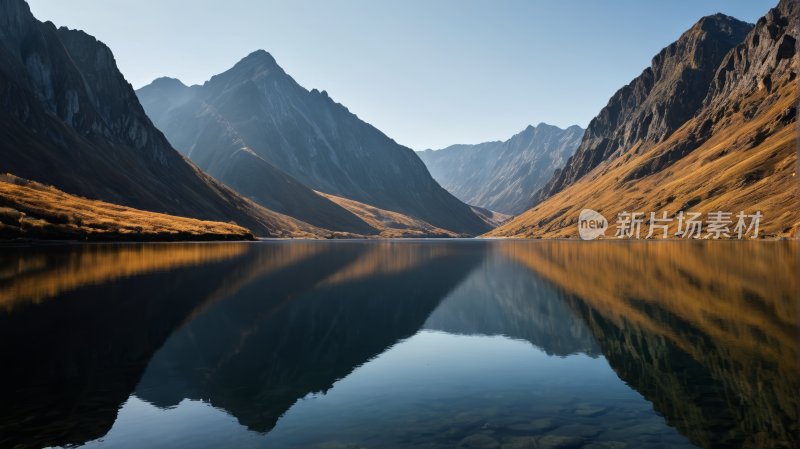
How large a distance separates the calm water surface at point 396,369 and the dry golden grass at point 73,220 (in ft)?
246

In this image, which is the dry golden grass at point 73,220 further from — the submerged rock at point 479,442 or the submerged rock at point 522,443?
the submerged rock at point 522,443

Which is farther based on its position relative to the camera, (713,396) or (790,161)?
(790,161)

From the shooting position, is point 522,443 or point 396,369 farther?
point 396,369

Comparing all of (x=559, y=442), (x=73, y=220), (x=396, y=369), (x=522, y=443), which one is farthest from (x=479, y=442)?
(x=73, y=220)

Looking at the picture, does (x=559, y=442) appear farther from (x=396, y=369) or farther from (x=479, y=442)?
(x=396, y=369)

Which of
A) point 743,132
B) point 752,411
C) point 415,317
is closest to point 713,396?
point 752,411

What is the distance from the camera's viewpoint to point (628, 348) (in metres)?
18.2

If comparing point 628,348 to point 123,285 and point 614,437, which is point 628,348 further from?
point 123,285

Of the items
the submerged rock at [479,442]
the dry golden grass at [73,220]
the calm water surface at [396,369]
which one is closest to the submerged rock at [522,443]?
the calm water surface at [396,369]

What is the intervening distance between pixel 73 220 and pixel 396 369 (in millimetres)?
119165

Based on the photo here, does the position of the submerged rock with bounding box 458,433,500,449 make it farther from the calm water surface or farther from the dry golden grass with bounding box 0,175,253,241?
the dry golden grass with bounding box 0,175,253,241

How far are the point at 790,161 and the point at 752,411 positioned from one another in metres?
190

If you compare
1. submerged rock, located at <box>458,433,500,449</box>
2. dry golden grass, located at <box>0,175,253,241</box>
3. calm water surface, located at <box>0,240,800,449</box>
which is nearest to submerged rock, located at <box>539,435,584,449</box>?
calm water surface, located at <box>0,240,800,449</box>

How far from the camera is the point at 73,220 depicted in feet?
347
